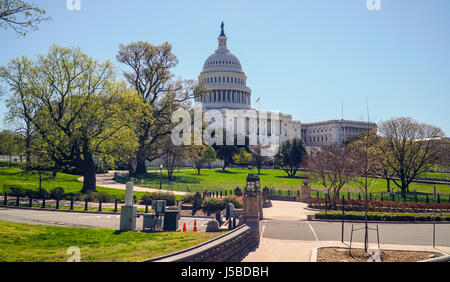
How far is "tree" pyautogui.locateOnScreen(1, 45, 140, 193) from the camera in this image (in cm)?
3475

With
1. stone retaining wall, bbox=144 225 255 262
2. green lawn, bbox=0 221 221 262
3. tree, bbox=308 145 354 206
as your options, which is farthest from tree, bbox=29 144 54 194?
tree, bbox=308 145 354 206

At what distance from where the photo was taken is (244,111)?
5719 inches

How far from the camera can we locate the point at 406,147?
53219 millimetres

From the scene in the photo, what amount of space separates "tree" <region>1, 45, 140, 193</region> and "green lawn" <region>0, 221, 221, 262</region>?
2127 cm

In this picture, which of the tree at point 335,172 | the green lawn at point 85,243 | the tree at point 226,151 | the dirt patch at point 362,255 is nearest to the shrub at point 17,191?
the green lawn at point 85,243

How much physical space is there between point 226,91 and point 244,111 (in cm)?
1381

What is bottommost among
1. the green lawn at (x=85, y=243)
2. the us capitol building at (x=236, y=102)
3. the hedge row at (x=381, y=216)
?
the hedge row at (x=381, y=216)

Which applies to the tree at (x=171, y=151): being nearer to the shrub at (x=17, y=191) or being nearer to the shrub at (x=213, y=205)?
the shrub at (x=17, y=191)

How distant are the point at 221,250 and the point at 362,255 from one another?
220 inches

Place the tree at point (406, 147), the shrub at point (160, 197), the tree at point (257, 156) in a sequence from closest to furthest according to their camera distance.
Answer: the shrub at point (160, 197), the tree at point (406, 147), the tree at point (257, 156)

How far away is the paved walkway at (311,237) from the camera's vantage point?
1509 centimetres

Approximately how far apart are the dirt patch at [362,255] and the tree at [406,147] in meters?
38.1

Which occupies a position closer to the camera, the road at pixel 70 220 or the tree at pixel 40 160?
the road at pixel 70 220

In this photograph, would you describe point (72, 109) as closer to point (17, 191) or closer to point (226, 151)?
point (17, 191)
